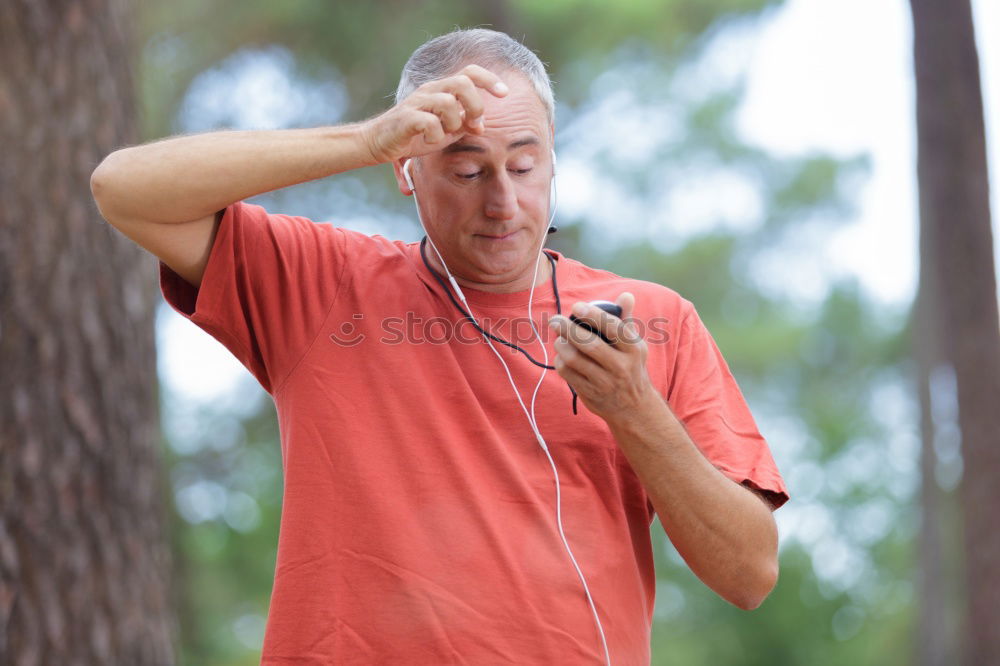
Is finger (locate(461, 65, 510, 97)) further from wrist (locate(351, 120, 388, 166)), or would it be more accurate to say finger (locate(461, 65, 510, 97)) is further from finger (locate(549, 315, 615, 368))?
finger (locate(549, 315, 615, 368))

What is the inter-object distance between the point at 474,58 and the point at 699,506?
1042mm

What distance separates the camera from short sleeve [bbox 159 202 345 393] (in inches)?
82.7

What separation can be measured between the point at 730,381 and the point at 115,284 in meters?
1.98

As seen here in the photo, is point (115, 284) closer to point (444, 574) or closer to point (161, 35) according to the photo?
point (444, 574)

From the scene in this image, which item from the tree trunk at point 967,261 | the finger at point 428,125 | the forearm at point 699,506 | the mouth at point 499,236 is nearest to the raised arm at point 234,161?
the finger at point 428,125

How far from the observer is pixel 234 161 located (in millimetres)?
2014

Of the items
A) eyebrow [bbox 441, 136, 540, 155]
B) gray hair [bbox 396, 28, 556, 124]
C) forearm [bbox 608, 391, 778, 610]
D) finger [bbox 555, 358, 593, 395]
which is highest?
gray hair [bbox 396, 28, 556, 124]

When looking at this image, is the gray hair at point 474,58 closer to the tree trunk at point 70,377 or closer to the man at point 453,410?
the man at point 453,410

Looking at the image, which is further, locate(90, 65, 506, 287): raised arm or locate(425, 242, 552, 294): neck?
locate(425, 242, 552, 294): neck

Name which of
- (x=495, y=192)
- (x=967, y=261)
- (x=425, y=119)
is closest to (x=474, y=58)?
(x=495, y=192)

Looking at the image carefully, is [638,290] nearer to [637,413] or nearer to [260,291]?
[637,413]

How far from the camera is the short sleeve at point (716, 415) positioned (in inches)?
84.4

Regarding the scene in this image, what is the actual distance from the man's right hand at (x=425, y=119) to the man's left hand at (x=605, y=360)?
405 millimetres

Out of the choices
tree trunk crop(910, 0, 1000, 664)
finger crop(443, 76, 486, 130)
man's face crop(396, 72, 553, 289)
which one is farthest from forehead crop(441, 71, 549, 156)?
tree trunk crop(910, 0, 1000, 664)
